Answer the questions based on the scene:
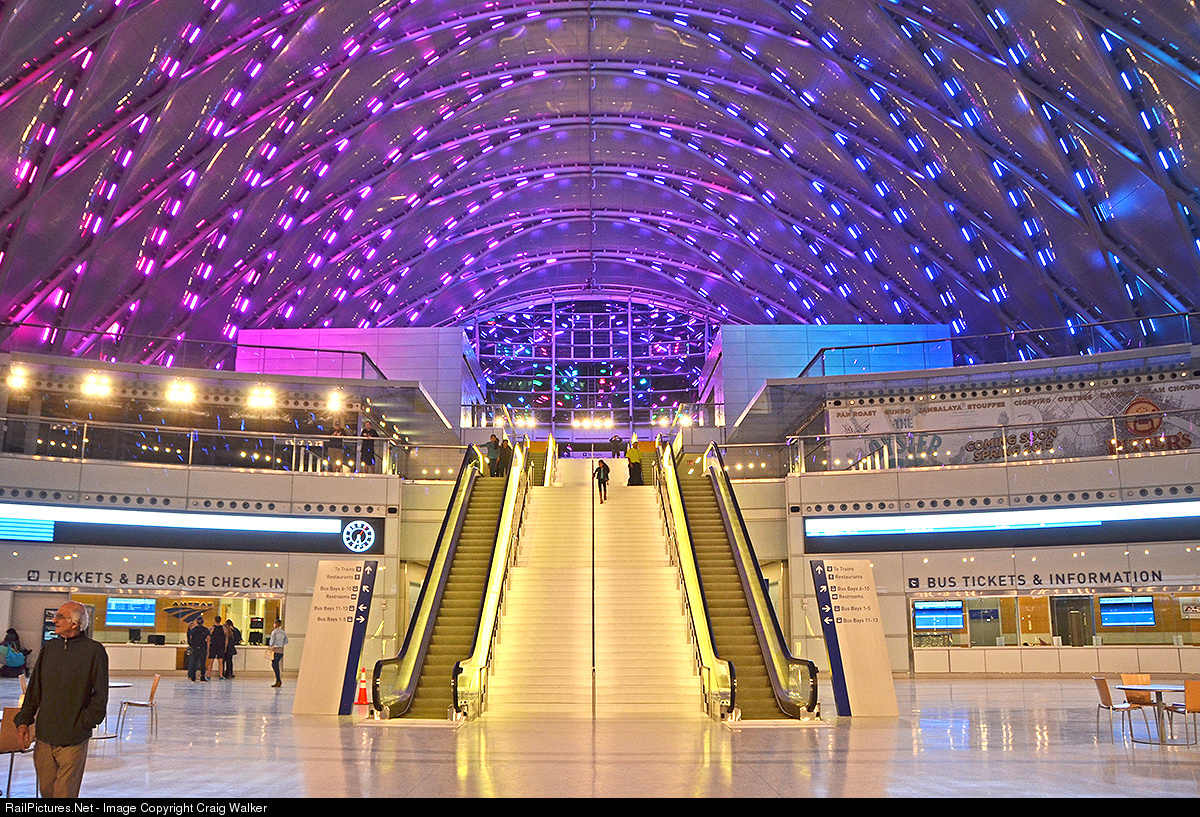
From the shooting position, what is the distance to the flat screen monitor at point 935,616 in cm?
2427

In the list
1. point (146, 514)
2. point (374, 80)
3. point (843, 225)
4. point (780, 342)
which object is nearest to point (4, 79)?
point (146, 514)

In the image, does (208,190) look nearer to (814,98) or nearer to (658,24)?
(658,24)

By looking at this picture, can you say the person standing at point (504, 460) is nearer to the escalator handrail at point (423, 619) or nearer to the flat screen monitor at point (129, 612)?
the escalator handrail at point (423, 619)

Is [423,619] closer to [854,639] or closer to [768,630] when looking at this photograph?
[768,630]

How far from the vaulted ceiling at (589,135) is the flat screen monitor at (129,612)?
289 inches

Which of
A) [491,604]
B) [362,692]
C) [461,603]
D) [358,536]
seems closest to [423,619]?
[491,604]

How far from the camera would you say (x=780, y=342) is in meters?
38.8

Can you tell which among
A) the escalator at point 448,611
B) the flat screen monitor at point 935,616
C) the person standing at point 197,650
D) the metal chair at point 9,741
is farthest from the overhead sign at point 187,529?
the metal chair at point 9,741

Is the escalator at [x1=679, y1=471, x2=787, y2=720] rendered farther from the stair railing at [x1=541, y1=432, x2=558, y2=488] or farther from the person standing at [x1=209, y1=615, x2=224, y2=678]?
the person standing at [x1=209, y1=615, x2=224, y2=678]

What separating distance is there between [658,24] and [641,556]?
25.3 m

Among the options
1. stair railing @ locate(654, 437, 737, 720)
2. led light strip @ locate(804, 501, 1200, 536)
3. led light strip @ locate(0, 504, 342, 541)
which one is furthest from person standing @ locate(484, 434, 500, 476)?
led light strip @ locate(804, 501, 1200, 536)

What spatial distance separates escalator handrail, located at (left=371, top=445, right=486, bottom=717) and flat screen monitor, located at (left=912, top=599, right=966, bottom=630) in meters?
10.6

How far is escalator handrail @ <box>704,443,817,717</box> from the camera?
46.2 feet

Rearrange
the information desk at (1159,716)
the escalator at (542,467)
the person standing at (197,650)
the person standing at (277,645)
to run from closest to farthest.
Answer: the information desk at (1159,716)
the person standing at (277,645)
the person standing at (197,650)
the escalator at (542,467)
